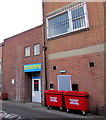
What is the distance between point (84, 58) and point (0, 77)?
10500mm

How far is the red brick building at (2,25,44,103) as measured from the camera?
1164cm

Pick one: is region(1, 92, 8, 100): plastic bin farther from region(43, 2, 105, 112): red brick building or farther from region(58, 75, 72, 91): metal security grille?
region(58, 75, 72, 91): metal security grille

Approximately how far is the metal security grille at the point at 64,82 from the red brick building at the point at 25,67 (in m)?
1.87

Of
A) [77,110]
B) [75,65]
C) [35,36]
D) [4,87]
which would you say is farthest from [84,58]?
[4,87]

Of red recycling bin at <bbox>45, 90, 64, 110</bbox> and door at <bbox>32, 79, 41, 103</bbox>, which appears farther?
door at <bbox>32, 79, 41, 103</bbox>

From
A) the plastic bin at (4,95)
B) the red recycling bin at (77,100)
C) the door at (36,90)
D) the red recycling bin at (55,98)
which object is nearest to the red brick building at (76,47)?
the red recycling bin at (77,100)

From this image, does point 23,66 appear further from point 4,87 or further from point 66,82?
point 66,82

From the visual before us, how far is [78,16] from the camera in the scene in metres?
9.15

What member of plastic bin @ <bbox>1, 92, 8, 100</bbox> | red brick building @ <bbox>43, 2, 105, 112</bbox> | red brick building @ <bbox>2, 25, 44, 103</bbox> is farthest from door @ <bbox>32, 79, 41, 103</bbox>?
plastic bin @ <bbox>1, 92, 8, 100</bbox>

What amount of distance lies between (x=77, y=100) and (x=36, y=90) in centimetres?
523

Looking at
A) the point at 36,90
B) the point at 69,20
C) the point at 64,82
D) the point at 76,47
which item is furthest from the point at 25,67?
the point at 69,20

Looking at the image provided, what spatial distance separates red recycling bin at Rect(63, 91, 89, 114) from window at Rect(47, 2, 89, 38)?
3.96m

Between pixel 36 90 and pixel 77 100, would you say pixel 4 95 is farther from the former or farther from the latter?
pixel 77 100

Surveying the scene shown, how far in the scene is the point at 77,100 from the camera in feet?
25.1
